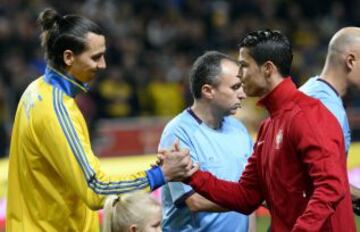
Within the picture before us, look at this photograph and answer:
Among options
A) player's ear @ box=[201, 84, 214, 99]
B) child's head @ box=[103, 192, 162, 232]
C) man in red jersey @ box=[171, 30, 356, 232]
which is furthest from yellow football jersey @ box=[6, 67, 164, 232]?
player's ear @ box=[201, 84, 214, 99]

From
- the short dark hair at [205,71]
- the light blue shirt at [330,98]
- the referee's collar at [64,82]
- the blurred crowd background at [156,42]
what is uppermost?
the referee's collar at [64,82]

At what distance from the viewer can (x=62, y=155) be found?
5.33 m

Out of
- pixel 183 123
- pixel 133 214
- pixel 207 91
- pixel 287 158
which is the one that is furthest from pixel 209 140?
pixel 133 214

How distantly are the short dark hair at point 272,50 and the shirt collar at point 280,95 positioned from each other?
0.07m

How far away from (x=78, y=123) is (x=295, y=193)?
3.83ft

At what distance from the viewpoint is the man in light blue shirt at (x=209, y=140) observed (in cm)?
611

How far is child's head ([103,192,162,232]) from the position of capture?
500 centimetres

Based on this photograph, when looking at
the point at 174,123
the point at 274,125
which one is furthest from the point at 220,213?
the point at 274,125

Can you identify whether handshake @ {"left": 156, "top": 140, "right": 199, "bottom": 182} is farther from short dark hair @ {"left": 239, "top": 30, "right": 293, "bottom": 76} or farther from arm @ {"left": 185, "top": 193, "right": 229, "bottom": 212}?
short dark hair @ {"left": 239, "top": 30, "right": 293, "bottom": 76}

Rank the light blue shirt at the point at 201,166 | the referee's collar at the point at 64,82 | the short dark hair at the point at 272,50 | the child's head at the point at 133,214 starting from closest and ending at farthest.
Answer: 1. the child's head at the point at 133,214
2. the short dark hair at the point at 272,50
3. the referee's collar at the point at 64,82
4. the light blue shirt at the point at 201,166

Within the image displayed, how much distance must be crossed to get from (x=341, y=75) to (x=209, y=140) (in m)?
0.84

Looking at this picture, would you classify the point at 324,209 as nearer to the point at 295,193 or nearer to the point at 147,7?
the point at 295,193

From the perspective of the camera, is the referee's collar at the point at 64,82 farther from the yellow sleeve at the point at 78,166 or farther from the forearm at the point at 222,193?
the forearm at the point at 222,193

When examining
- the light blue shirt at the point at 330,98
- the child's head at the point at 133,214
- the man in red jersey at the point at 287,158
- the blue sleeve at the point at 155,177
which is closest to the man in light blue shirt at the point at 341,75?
the light blue shirt at the point at 330,98
